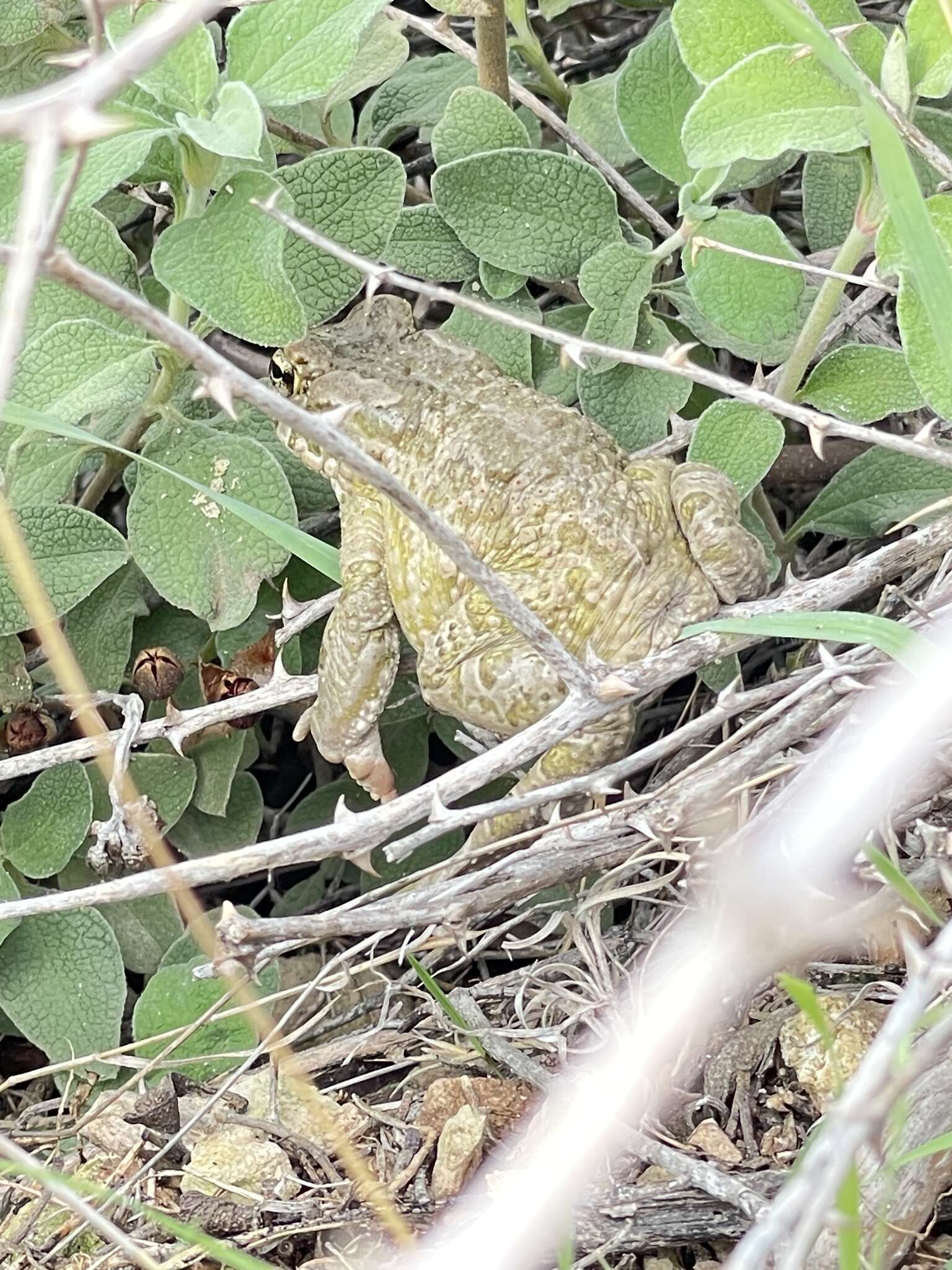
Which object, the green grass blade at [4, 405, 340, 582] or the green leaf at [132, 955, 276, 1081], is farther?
the green leaf at [132, 955, 276, 1081]

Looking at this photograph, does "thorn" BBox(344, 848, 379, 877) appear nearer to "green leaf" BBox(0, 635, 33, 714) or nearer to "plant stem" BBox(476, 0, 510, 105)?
"green leaf" BBox(0, 635, 33, 714)

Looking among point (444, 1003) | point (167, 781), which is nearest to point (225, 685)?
point (167, 781)

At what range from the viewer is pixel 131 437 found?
2.13m

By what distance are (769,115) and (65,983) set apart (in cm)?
185

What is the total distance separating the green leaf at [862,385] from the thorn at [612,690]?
0.74 meters

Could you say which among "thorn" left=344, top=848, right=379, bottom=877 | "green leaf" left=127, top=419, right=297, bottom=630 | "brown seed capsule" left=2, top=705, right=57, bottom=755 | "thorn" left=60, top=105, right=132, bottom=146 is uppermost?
"thorn" left=60, top=105, right=132, bottom=146

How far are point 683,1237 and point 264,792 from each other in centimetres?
147

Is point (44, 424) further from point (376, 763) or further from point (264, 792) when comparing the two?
point (264, 792)

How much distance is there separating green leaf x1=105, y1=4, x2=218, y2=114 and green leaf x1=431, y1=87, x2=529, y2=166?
452mm

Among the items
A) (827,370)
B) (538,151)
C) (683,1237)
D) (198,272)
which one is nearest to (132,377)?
(198,272)

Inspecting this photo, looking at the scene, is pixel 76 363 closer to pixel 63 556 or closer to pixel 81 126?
pixel 63 556

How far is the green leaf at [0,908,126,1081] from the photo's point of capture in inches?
83.8

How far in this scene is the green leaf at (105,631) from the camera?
7.39 ft

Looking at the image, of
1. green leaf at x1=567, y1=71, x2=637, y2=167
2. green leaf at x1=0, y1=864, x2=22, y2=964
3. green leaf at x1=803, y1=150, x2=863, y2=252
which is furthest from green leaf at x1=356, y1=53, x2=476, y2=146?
green leaf at x1=0, y1=864, x2=22, y2=964
